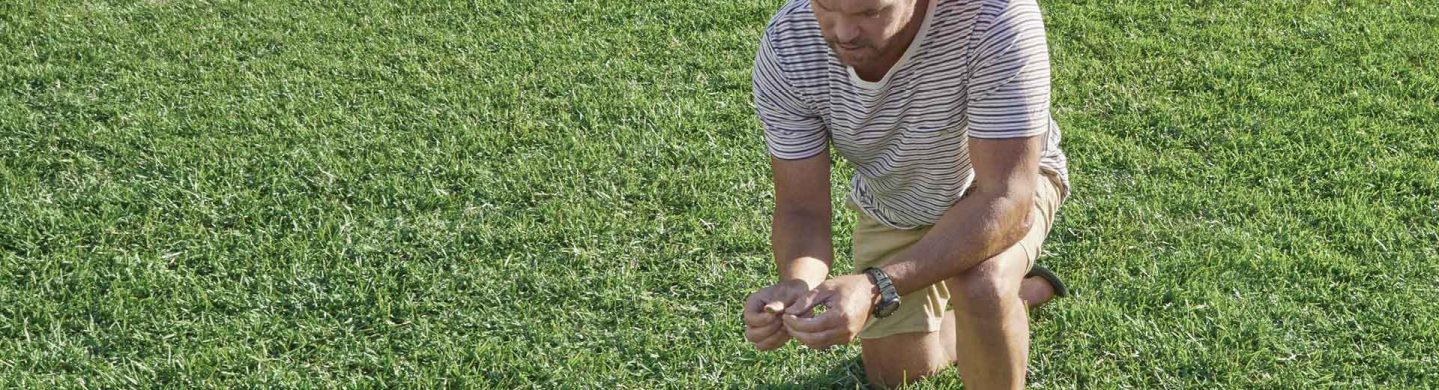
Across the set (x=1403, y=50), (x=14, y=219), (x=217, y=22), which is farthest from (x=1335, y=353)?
(x=217, y=22)

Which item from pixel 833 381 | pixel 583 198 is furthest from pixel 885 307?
pixel 583 198

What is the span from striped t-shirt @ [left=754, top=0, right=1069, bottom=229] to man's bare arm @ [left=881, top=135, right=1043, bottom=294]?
1.8 inches

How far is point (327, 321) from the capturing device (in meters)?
3.63

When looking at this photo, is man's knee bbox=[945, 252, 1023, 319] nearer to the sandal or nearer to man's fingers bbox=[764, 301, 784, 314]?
man's fingers bbox=[764, 301, 784, 314]

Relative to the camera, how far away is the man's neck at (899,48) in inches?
100.0

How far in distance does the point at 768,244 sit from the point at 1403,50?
2941mm

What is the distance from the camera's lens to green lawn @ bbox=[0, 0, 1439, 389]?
11.4ft

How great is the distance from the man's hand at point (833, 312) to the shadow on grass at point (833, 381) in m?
0.87

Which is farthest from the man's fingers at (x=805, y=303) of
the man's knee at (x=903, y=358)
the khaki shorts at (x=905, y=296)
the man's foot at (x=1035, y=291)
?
the man's foot at (x=1035, y=291)

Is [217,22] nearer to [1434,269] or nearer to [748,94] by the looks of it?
[748,94]

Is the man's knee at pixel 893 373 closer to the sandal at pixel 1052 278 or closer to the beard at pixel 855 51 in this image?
the sandal at pixel 1052 278

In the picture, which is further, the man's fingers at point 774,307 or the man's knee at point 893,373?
the man's knee at point 893,373

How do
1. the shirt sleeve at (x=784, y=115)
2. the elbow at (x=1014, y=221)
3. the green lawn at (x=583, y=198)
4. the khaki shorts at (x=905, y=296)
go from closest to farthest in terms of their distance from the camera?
the elbow at (x=1014, y=221), the shirt sleeve at (x=784, y=115), the khaki shorts at (x=905, y=296), the green lawn at (x=583, y=198)

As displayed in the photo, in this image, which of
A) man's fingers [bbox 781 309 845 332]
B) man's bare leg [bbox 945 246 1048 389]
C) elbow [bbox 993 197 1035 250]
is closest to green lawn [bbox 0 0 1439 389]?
man's bare leg [bbox 945 246 1048 389]
